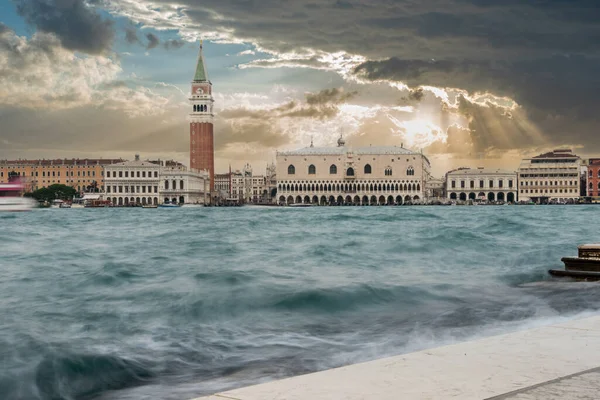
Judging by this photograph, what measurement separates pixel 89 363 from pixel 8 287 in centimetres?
489

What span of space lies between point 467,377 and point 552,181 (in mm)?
110211

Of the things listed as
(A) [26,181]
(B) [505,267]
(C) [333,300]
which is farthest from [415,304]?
(A) [26,181]

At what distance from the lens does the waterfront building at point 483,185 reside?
105 m

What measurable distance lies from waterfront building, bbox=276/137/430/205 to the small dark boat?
9320cm

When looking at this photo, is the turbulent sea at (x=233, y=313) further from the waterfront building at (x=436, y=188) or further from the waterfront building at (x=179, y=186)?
the waterfront building at (x=436, y=188)

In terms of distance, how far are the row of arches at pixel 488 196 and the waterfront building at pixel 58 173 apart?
53.9 metres

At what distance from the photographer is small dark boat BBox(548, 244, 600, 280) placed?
9.27 m

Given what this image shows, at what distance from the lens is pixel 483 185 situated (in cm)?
10575

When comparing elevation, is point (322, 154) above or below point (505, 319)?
above

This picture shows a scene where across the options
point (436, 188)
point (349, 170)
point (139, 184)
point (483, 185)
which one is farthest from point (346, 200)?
point (139, 184)

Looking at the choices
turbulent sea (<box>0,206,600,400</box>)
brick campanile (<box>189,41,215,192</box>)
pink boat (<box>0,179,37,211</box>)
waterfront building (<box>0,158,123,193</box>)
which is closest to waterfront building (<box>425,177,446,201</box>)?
brick campanile (<box>189,41,215,192</box>)

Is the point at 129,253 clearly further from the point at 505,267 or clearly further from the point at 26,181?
the point at 26,181

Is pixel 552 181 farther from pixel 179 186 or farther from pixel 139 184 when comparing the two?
pixel 139 184

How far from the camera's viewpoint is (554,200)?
346ft
